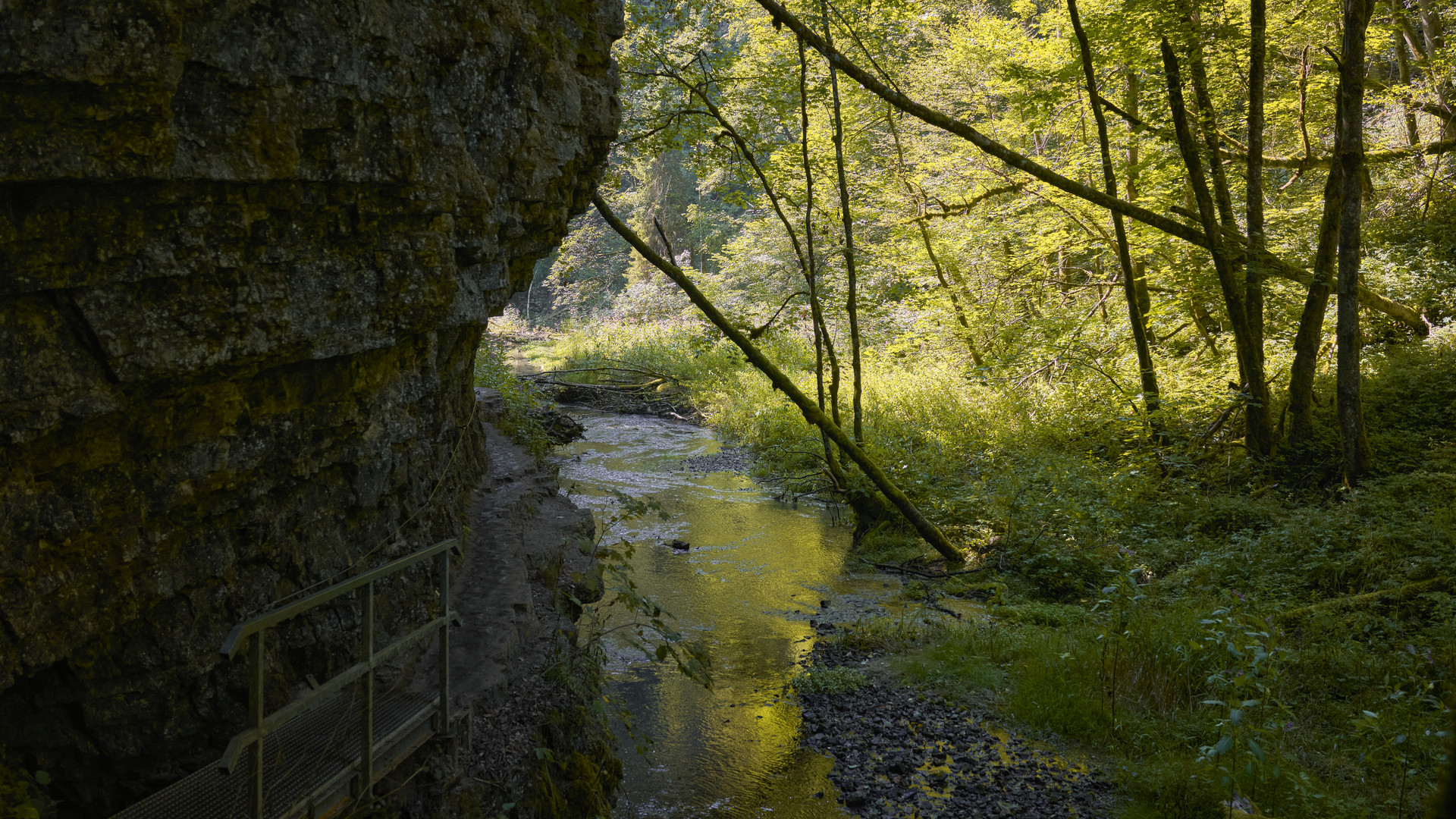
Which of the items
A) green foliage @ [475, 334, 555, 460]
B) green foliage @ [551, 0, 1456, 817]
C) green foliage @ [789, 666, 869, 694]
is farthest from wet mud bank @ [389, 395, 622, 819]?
green foliage @ [475, 334, 555, 460]

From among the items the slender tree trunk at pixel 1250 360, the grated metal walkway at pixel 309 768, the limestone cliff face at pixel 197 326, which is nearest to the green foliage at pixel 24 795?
the limestone cliff face at pixel 197 326

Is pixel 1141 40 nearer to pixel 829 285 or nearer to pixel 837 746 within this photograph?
pixel 837 746

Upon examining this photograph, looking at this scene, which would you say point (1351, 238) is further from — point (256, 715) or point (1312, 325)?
point (256, 715)

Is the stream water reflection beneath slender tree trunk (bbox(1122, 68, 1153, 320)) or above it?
beneath

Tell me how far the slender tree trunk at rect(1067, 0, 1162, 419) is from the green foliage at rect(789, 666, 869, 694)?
5.88 metres

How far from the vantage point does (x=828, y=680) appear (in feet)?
21.8

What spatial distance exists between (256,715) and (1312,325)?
10.3 m

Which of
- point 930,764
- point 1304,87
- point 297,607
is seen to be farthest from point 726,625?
point 1304,87

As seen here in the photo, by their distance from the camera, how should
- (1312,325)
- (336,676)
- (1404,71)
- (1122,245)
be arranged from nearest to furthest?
(336,676) → (1312,325) → (1122,245) → (1404,71)

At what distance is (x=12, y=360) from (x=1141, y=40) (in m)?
10.4

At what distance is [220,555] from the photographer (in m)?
3.45

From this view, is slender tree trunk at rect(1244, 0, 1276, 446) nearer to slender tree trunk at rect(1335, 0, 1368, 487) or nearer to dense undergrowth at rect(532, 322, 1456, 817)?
dense undergrowth at rect(532, 322, 1456, 817)

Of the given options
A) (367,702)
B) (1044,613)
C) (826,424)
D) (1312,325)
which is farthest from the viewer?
(826,424)

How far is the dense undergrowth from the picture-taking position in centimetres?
466
